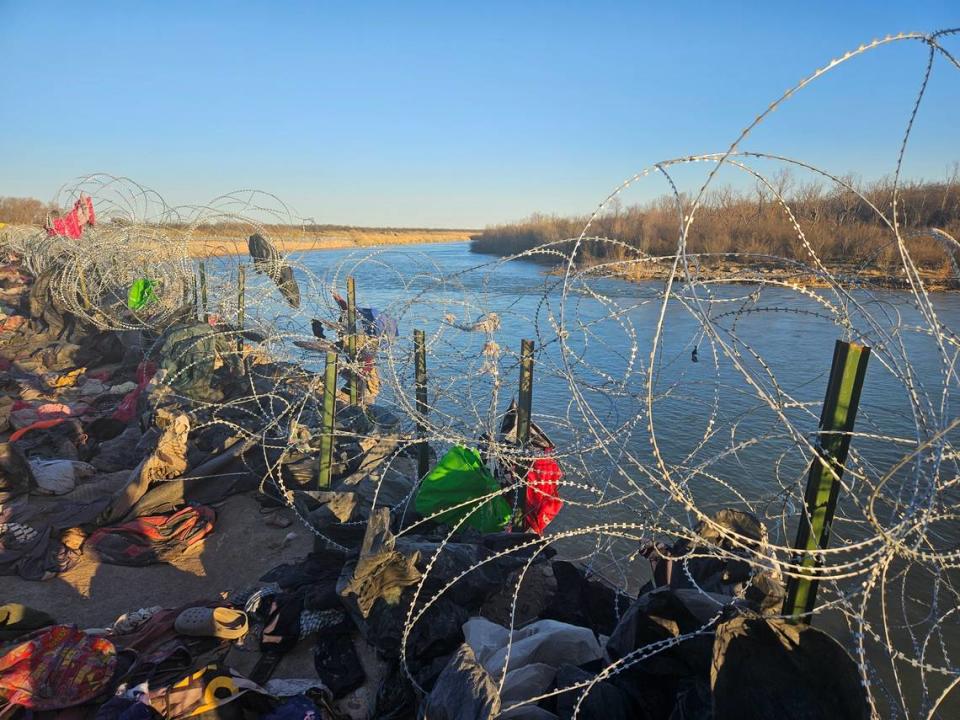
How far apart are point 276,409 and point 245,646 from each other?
12.3 feet

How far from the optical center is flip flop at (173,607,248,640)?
2984mm

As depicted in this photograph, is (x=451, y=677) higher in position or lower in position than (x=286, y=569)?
higher

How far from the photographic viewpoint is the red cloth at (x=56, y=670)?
2486 millimetres

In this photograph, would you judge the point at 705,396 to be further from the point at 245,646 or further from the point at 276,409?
the point at 245,646

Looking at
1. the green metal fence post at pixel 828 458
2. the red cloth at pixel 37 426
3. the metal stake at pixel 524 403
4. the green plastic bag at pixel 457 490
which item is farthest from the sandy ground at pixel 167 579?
the green metal fence post at pixel 828 458

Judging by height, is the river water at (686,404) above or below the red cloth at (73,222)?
below

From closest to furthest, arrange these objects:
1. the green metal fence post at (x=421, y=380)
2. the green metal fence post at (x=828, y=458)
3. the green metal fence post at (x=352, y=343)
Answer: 1. the green metal fence post at (x=828, y=458)
2. the green metal fence post at (x=421, y=380)
3. the green metal fence post at (x=352, y=343)

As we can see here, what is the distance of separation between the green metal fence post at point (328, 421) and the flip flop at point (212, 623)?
138cm

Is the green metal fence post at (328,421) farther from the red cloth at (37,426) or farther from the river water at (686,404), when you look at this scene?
the red cloth at (37,426)

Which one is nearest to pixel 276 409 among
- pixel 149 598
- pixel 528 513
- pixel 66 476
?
pixel 66 476

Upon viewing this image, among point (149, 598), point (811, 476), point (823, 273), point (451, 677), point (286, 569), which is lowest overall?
point (149, 598)

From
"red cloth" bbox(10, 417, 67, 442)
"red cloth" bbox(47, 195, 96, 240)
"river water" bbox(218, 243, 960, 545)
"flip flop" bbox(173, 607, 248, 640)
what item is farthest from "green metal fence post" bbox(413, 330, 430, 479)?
"red cloth" bbox(47, 195, 96, 240)

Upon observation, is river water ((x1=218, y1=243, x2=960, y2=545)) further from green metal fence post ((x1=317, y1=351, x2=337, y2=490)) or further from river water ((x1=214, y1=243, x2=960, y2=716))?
green metal fence post ((x1=317, y1=351, x2=337, y2=490))

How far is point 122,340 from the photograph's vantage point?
9570 mm
